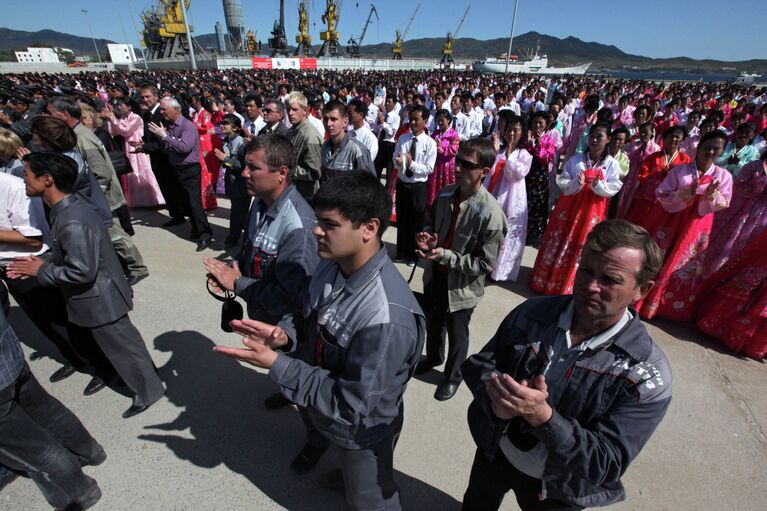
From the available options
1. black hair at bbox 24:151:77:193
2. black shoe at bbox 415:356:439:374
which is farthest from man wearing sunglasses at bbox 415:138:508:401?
black hair at bbox 24:151:77:193

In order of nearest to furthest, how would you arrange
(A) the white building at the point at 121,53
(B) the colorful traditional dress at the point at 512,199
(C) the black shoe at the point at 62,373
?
(C) the black shoe at the point at 62,373
(B) the colorful traditional dress at the point at 512,199
(A) the white building at the point at 121,53

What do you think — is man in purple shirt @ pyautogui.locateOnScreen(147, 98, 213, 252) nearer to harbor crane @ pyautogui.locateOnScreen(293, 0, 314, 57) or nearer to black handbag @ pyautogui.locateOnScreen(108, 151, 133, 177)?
black handbag @ pyautogui.locateOnScreen(108, 151, 133, 177)

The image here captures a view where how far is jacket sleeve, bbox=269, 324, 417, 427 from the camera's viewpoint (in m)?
1.43

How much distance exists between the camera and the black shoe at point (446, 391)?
9.77ft

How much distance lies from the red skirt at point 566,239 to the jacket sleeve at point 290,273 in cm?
317

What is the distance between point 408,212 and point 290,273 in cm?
326

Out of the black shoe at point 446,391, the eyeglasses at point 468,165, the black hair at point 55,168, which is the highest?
the eyeglasses at point 468,165

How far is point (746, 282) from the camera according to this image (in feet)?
11.6

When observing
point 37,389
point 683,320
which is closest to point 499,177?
point 683,320

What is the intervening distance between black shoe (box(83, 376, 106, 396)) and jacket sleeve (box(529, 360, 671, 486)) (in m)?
3.37

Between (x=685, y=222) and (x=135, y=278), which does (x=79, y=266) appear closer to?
(x=135, y=278)

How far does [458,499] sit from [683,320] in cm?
341

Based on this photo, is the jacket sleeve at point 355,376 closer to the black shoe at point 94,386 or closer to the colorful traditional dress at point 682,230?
the black shoe at point 94,386

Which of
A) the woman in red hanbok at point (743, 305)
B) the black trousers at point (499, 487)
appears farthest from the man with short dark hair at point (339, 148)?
the woman in red hanbok at point (743, 305)
